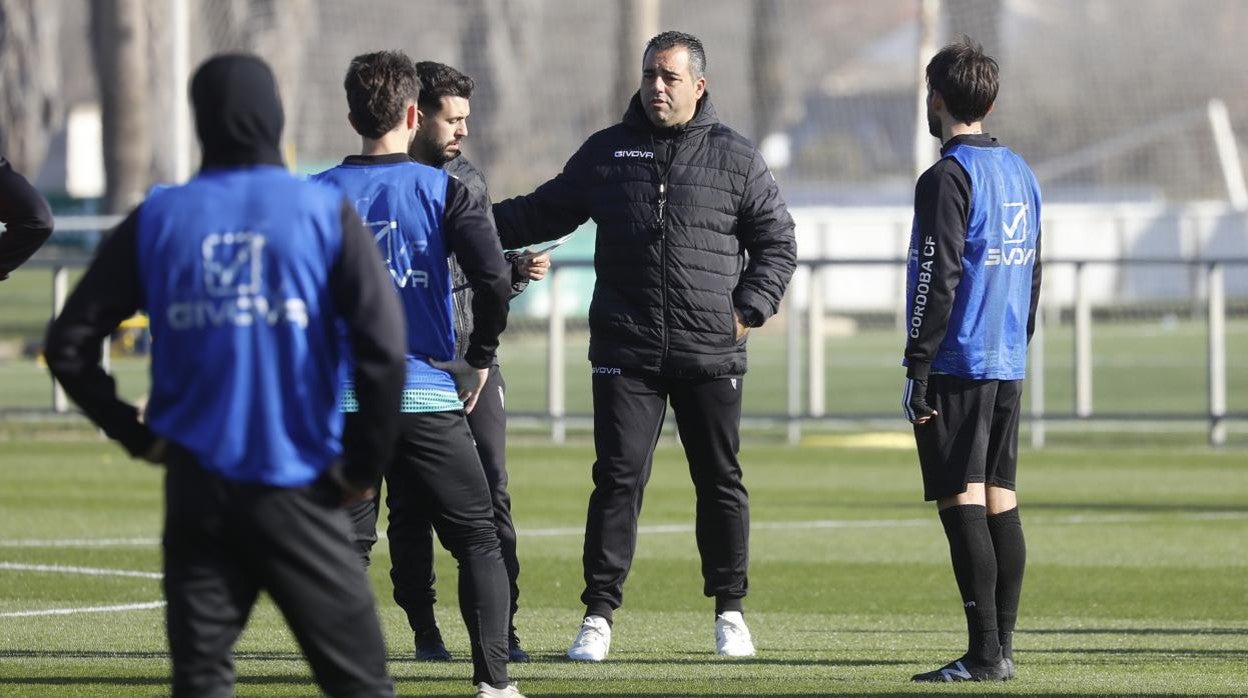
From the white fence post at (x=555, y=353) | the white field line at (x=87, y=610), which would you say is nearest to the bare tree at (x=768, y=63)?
the white fence post at (x=555, y=353)

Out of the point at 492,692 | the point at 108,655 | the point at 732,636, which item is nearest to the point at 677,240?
the point at 732,636

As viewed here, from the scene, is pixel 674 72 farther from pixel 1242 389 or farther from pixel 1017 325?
pixel 1242 389

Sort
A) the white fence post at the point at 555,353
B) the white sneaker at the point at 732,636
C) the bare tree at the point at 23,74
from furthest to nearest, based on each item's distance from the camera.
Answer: the bare tree at the point at 23,74 < the white fence post at the point at 555,353 < the white sneaker at the point at 732,636

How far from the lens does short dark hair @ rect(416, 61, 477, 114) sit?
7.64 meters

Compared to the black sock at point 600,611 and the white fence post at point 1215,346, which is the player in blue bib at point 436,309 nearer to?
the black sock at point 600,611

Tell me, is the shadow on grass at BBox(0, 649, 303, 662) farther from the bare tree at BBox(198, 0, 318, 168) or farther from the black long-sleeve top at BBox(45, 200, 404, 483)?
the bare tree at BBox(198, 0, 318, 168)

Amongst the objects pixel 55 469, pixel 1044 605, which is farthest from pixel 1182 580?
pixel 55 469

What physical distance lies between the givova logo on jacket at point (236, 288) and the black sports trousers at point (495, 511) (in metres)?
3.30

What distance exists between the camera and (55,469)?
16359mm

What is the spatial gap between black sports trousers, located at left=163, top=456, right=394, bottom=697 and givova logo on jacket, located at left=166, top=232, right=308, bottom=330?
0.32 metres

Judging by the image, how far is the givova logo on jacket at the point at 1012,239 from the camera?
7.41 m

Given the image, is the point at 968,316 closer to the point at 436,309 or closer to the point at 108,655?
the point at 436,309

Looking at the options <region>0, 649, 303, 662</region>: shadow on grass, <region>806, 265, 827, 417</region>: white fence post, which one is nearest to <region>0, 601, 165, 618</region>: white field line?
<region>0, 649, 303, 662</region>: shadow on grass

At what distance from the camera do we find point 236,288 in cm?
463
